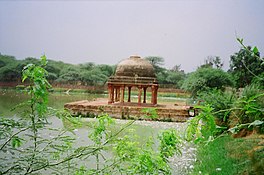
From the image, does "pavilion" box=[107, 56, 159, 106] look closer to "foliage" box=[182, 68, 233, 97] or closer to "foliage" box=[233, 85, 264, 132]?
"foliage" box=[182, 68, 233, 97]

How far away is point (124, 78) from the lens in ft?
51.0

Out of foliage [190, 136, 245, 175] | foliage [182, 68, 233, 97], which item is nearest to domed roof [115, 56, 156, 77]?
foliage [182, 68, 233, 97]

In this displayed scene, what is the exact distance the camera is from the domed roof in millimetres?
15570

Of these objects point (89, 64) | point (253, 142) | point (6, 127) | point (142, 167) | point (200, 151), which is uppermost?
point (89, 64)

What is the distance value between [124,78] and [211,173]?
11099 mm

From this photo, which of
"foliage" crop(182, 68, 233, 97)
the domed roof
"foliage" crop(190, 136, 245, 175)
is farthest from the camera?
"foliage" crop(182, 68, 233, 97)

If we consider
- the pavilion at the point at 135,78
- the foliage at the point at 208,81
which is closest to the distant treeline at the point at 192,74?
the foliage at the point at 208,81

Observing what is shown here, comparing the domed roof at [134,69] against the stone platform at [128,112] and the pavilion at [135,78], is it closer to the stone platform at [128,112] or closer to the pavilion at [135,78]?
the pavilion at [135,78]

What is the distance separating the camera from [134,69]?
15.6 m

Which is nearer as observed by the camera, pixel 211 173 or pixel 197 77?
pixel 211 173

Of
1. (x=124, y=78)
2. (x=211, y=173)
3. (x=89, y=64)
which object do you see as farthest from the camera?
(x=89, y=64)

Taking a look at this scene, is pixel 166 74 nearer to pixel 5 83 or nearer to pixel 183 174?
pixel 5 83

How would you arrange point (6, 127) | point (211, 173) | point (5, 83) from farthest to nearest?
1. point (5, 83)
2. point (211, 173)
3. point (6, 127)

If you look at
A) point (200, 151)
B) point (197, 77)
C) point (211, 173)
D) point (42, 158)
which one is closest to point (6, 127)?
point (42, 158)
